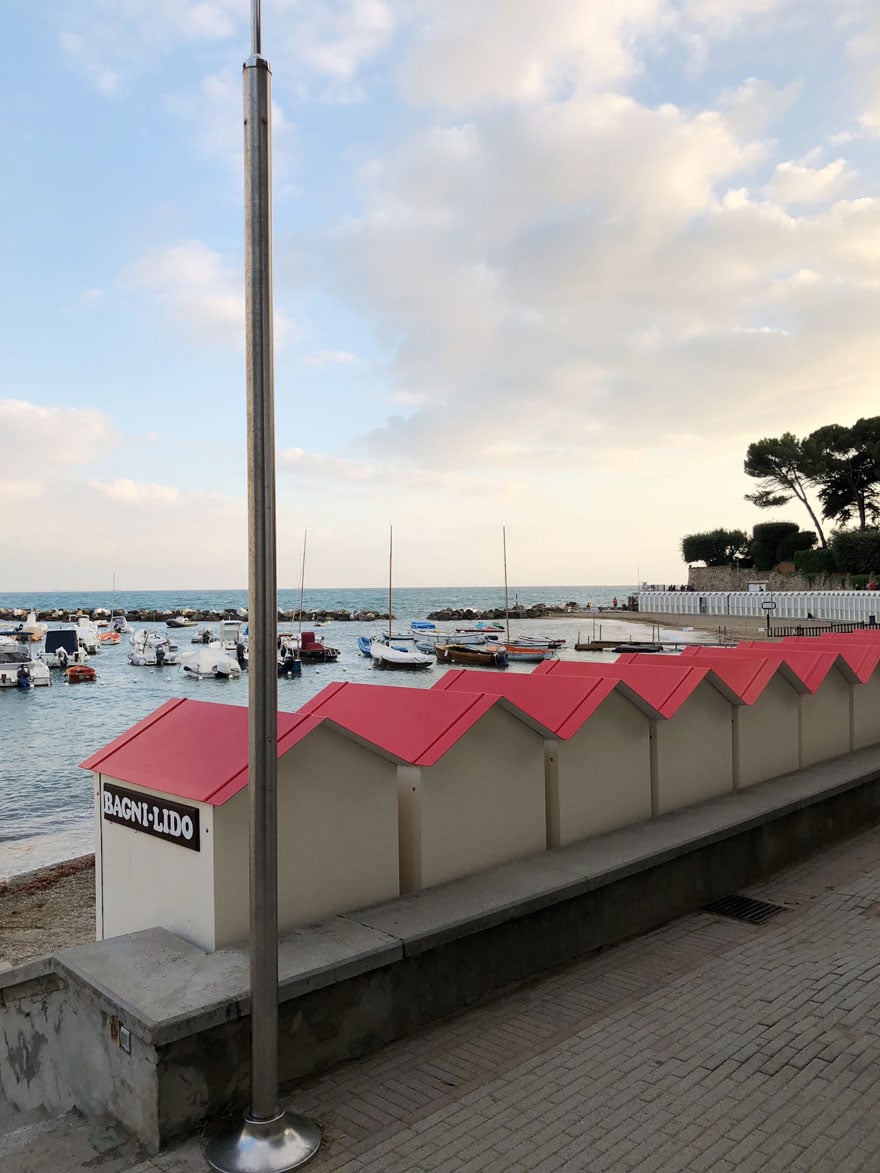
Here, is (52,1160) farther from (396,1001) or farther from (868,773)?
(868,773)

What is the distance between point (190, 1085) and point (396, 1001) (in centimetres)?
100

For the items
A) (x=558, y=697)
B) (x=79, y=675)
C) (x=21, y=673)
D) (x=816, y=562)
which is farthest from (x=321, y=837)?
(x=816, y=562)

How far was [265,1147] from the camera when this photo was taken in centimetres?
302

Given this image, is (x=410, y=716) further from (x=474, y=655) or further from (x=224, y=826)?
(x=474, y=655)

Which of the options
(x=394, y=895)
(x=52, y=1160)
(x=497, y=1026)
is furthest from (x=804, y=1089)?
(x=52, y=1160)

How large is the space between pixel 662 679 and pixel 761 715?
1.27 meters

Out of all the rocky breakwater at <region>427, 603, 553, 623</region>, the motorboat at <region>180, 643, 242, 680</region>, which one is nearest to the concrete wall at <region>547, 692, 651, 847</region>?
the motorboat at <region>180, 643, 242, 680</region>

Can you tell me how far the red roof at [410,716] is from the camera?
176 inches

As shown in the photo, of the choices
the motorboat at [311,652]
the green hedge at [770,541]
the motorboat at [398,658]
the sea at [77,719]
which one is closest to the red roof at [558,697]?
the sea at [77,719]

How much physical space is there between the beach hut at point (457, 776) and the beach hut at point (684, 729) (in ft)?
3.92

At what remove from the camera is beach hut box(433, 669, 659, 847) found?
5215 millimetres

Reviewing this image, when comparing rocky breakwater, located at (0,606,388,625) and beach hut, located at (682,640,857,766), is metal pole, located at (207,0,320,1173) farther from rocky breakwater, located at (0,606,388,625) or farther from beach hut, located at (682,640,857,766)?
rocky breakwater, located at (0,606,388,625)

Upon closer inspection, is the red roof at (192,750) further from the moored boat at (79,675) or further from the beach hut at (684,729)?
the moored boat at (79,675)

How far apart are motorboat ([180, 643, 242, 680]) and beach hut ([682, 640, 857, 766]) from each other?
2119 inches
